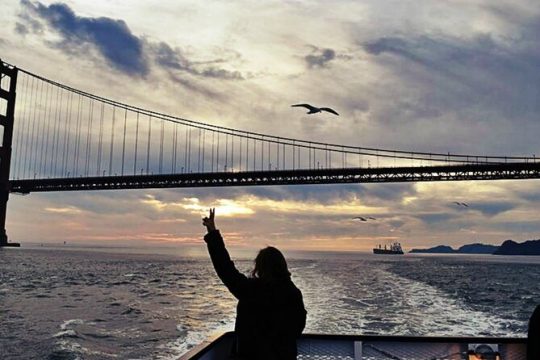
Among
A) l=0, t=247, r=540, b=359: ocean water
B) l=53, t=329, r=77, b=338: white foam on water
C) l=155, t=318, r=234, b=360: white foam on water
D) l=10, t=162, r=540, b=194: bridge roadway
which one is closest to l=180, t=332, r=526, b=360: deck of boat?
l=155, t=318, r=234, b=360: white foam on water

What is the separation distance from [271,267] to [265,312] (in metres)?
0.19

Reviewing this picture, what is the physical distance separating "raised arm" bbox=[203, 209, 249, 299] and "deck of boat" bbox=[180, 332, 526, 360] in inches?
36.4

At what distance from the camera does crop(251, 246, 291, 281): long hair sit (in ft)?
6.99

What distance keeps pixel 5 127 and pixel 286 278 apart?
61.0 m


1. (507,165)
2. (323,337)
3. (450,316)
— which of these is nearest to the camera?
(323,337)

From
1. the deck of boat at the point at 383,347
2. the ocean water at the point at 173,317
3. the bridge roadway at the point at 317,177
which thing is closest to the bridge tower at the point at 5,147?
the bridge roadway at the point at 317,177

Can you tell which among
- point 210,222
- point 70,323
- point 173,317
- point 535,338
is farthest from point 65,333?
Answer: point 535,338

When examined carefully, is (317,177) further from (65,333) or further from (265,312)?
(265,312)

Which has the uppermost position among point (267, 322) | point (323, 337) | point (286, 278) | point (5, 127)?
point (5, 127)

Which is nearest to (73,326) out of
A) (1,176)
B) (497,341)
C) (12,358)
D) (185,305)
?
(12,358)

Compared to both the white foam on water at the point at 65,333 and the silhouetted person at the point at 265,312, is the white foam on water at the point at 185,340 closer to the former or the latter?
the white foam on water at the point at 65,333

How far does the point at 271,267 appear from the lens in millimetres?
2139

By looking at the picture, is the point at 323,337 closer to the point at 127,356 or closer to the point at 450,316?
the point at 127,356

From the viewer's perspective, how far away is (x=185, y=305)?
55.8 feet
